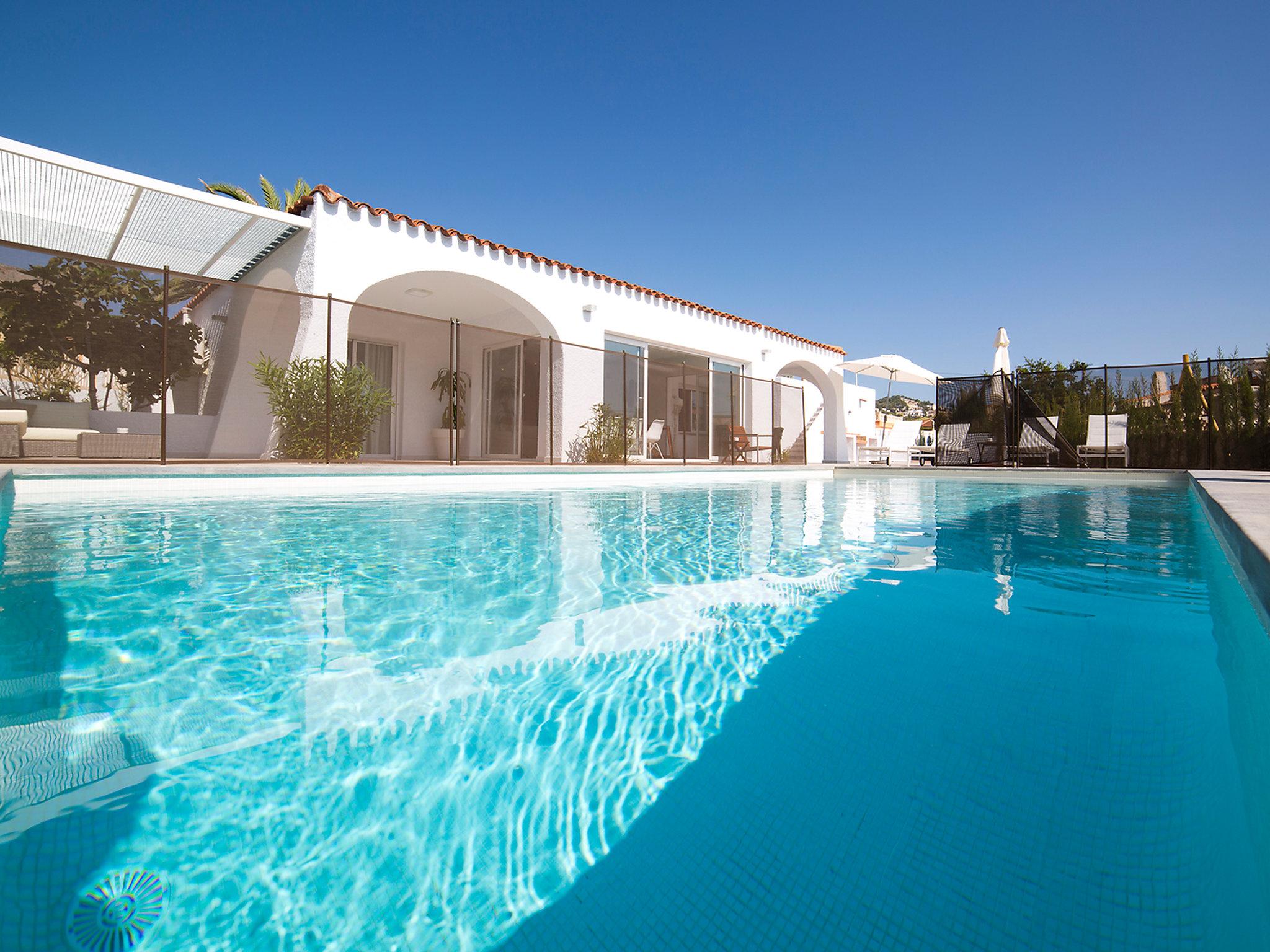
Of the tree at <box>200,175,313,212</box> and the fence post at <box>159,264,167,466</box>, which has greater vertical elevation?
the tree at <box>200,175,313,212</box>

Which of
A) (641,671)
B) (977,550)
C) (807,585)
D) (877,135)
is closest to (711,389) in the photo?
(877,135)

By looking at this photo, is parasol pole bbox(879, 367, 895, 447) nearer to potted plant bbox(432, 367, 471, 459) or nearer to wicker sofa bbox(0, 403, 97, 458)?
potted plant bbox(432, 367, 471, 459)

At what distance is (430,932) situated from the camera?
870 millimetres

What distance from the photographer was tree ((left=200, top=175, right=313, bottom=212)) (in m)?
15.3

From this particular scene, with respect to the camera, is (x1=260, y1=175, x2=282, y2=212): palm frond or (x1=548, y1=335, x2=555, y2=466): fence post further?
(x1=260, y1=175, x2=282, y2=212): palm frond

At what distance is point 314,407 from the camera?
7.26 metres

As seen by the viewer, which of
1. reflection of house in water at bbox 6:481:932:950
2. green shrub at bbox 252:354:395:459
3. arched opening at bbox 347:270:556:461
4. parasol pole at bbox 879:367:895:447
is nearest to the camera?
reflection of house in water at bbox 6:481:932:950

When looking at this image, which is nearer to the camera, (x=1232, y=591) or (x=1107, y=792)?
(x=1107, y=792)

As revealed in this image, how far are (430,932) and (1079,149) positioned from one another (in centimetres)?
1652

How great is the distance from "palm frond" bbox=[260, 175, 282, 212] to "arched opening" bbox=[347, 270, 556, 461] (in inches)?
317

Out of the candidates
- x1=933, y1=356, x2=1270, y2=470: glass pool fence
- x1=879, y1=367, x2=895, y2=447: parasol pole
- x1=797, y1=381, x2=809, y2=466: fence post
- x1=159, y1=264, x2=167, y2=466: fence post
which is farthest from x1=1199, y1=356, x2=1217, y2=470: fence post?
x1=159, y1=264, x2=167, y2=466: fence post

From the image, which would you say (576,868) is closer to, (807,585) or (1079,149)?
(807,585)

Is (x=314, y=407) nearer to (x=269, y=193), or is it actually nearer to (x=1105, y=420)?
(x=269, y=193)

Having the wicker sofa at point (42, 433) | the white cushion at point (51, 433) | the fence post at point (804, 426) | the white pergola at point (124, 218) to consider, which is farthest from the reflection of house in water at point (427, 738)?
the fence post at point (804, 426)
